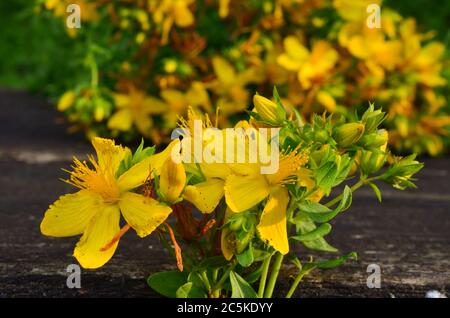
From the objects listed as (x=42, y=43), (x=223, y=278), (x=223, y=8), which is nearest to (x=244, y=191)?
(x=223, y=278)

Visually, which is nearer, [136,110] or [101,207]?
[101,207]

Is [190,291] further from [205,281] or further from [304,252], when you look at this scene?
[304,252]

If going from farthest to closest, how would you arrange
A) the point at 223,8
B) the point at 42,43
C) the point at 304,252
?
the point at 42,43 < the point at 223,8 < the point at 304,252

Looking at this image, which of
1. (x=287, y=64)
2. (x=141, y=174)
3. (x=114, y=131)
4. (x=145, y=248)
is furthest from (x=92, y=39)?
(x=141, y=174)

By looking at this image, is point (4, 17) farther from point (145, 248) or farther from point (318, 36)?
point (145, 248)

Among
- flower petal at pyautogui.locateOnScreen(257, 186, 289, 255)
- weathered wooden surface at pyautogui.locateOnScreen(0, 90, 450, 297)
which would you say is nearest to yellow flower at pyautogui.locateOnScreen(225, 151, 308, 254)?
flower petal at pyautogui.locateOnScreen(257, 186, 289, 255)

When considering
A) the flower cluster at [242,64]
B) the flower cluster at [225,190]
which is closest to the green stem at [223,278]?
the flower cluster at [225,190]

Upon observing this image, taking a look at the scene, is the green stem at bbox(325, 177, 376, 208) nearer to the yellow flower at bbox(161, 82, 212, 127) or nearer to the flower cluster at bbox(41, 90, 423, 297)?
the flower cluster at bbox(41, 90, 423, 297)
